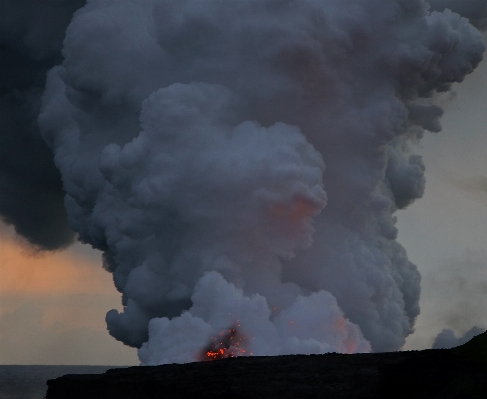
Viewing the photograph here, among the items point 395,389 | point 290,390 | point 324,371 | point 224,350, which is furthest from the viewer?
point 224,350

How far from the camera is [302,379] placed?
26922 millimetres

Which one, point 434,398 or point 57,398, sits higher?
point 57,398

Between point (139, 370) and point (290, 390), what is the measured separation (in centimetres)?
875

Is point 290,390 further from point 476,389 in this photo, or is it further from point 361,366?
point 476,389

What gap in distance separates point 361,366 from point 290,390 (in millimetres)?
3638

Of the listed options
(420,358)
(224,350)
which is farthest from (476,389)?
(224,350)

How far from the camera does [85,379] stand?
30.3m

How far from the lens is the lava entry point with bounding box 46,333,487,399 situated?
883 inches

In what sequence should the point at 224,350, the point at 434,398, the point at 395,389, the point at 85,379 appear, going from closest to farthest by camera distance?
1. the point at 434,398
2. the point at 395,389
3. the point at 85,379
4. the point at 224,350

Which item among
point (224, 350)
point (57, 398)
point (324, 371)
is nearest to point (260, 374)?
point (324, 371)

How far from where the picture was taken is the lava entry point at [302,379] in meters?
22.4

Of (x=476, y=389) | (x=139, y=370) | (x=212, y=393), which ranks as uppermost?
(x=139, y=370)

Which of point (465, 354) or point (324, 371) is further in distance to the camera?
point (324, 371)

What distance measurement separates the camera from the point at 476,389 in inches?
754
